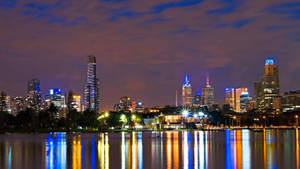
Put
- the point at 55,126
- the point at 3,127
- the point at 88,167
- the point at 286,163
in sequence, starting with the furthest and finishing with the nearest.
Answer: the point at 55,126 → the point at 3,127 → the point at 286,163 → the point at 88,167

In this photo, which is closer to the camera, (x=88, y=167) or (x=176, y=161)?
(x=88, y=167)

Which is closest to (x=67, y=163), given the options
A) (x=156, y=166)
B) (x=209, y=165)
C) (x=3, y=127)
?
(x=156, y=166)

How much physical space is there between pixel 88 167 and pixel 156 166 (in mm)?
5962

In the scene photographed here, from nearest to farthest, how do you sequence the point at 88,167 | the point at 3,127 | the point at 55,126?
the point at 88,167 < the point at 3,127 < the point at 55,126

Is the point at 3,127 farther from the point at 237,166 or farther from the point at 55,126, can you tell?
the point at 237,166

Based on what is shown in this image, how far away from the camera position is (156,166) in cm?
4209

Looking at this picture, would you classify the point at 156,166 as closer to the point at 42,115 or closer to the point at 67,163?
the point at 67,163

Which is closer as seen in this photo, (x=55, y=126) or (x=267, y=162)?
(x=267, y=162)

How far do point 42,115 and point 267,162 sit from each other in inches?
6107

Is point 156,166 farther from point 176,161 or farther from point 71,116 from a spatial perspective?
point 71,116

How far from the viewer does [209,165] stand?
42.4m

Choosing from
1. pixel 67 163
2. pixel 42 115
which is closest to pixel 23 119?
pixel 42 115

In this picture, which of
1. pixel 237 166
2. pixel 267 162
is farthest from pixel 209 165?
pixel 267 162

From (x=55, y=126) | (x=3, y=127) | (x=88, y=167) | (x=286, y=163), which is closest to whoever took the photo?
(x=88, y=167)
